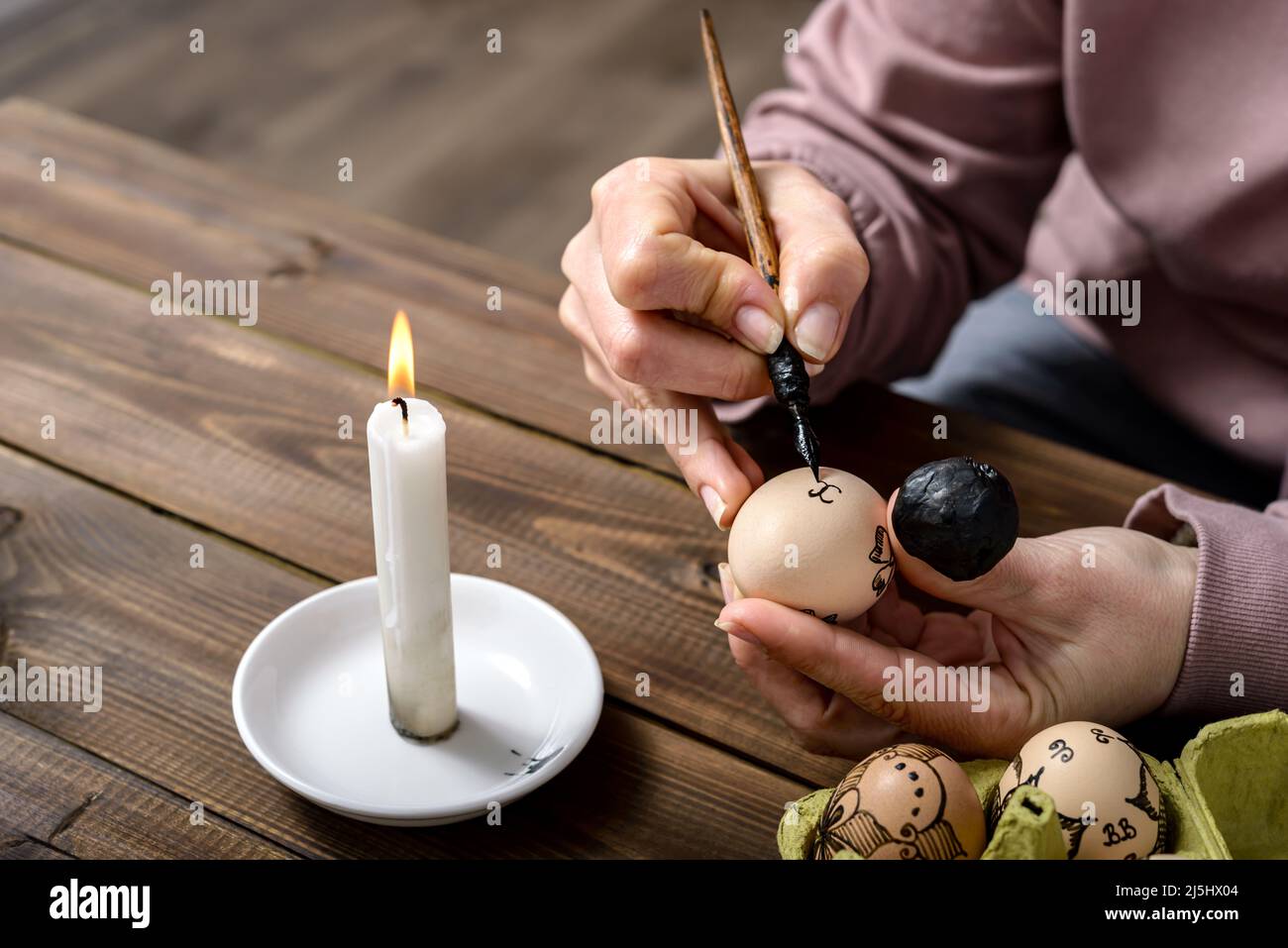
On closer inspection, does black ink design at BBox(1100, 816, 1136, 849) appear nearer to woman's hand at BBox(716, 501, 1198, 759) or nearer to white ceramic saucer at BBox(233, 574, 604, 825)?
woman's hand at BBox(716, 501, 1198, 759)

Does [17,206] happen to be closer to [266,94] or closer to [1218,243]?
[1218,243]

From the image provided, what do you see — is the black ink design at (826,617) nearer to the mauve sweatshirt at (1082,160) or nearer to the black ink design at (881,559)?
the black ink design at (881,559)

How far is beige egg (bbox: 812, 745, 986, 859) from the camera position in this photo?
0.55 metres

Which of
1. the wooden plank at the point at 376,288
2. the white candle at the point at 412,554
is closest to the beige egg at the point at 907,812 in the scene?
the white candle at the point at 412,554

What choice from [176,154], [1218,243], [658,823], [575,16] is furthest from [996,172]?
[575,16]

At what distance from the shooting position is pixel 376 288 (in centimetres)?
106

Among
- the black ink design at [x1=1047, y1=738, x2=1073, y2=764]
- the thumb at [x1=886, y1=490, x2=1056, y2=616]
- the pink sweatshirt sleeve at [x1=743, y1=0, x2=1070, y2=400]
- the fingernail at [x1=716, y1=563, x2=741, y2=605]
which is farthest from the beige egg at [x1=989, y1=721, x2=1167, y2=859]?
the pink sweatshirt sleeve at [x1=743, y1=0, x2=1070, y2=400]

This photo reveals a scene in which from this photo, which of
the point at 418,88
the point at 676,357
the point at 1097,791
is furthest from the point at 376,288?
the point at 418,88

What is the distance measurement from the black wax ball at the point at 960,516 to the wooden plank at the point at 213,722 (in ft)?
0.51

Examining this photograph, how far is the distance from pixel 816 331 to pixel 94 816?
0.46m

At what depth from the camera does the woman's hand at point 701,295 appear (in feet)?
2.38

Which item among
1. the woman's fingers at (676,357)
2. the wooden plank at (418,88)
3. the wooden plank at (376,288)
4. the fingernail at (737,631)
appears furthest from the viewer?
the wooden plank at (418,88)

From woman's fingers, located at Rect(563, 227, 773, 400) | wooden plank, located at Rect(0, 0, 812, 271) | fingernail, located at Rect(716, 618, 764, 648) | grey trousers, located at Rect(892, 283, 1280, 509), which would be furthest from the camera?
wooden plank, located at Rect(0, 0, 812, 271)

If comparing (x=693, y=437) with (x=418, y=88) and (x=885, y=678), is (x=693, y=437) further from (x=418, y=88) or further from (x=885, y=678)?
(x=418, y=88)
